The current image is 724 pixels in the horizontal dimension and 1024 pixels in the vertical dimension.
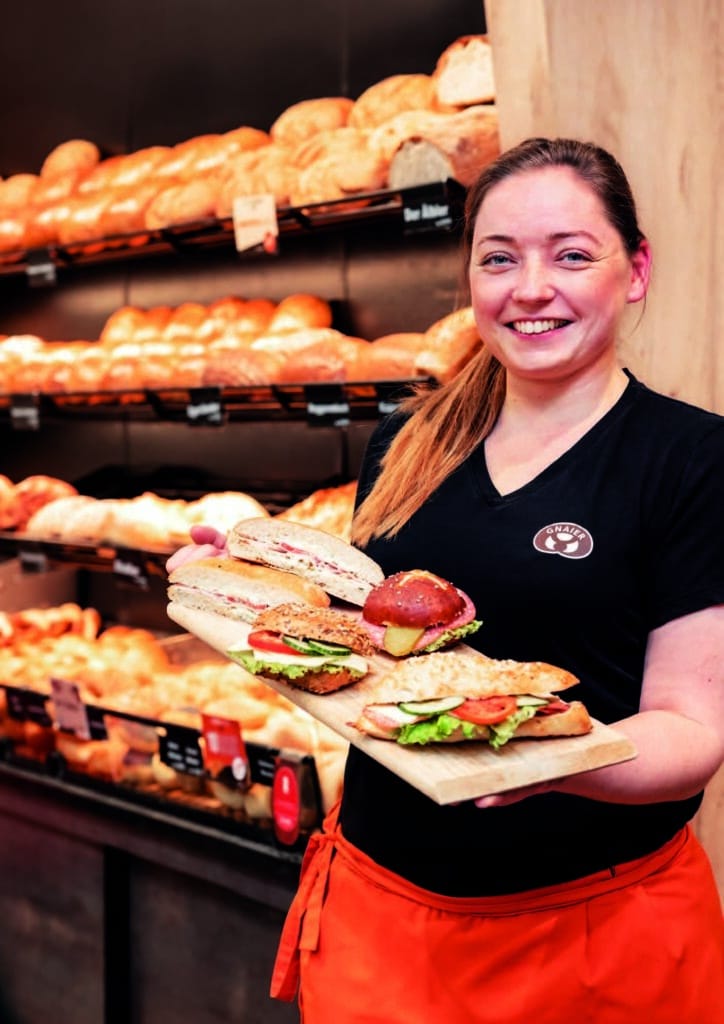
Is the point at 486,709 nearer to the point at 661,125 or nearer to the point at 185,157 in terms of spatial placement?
the point at 661,125

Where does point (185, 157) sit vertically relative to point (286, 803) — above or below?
above

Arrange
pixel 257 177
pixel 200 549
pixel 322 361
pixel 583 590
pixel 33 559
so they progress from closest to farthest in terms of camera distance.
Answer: pixel 583 590, pixel 200 549, pixel 322 361, pixel 257 177, pixel 33 559

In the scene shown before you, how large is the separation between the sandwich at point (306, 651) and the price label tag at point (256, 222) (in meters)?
1.56

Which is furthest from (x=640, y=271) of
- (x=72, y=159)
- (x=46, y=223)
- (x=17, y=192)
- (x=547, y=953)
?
(x=17, y=192)

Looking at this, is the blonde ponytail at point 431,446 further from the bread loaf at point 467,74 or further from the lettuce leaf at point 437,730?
the bread loaf at point 467,74

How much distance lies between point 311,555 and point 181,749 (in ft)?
3.65

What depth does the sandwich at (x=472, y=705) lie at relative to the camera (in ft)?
3.19

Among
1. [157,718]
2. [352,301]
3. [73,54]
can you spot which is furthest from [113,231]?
[157,718]

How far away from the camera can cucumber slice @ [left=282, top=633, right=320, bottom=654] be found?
1232mm

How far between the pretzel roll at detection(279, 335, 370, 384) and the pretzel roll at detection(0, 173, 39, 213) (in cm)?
150

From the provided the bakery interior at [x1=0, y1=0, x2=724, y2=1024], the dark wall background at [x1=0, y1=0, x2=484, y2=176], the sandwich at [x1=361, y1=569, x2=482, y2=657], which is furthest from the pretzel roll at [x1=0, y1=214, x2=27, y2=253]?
the sandwich at [x1=361, y1=569, x2=482, y2=657]

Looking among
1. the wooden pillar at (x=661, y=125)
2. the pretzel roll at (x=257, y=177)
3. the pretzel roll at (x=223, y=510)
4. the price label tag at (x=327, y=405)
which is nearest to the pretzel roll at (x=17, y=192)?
the pretzel roll at (x=257, y=177)

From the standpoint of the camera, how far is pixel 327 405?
2531 mm

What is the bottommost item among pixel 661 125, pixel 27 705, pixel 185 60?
pixel 27 705
